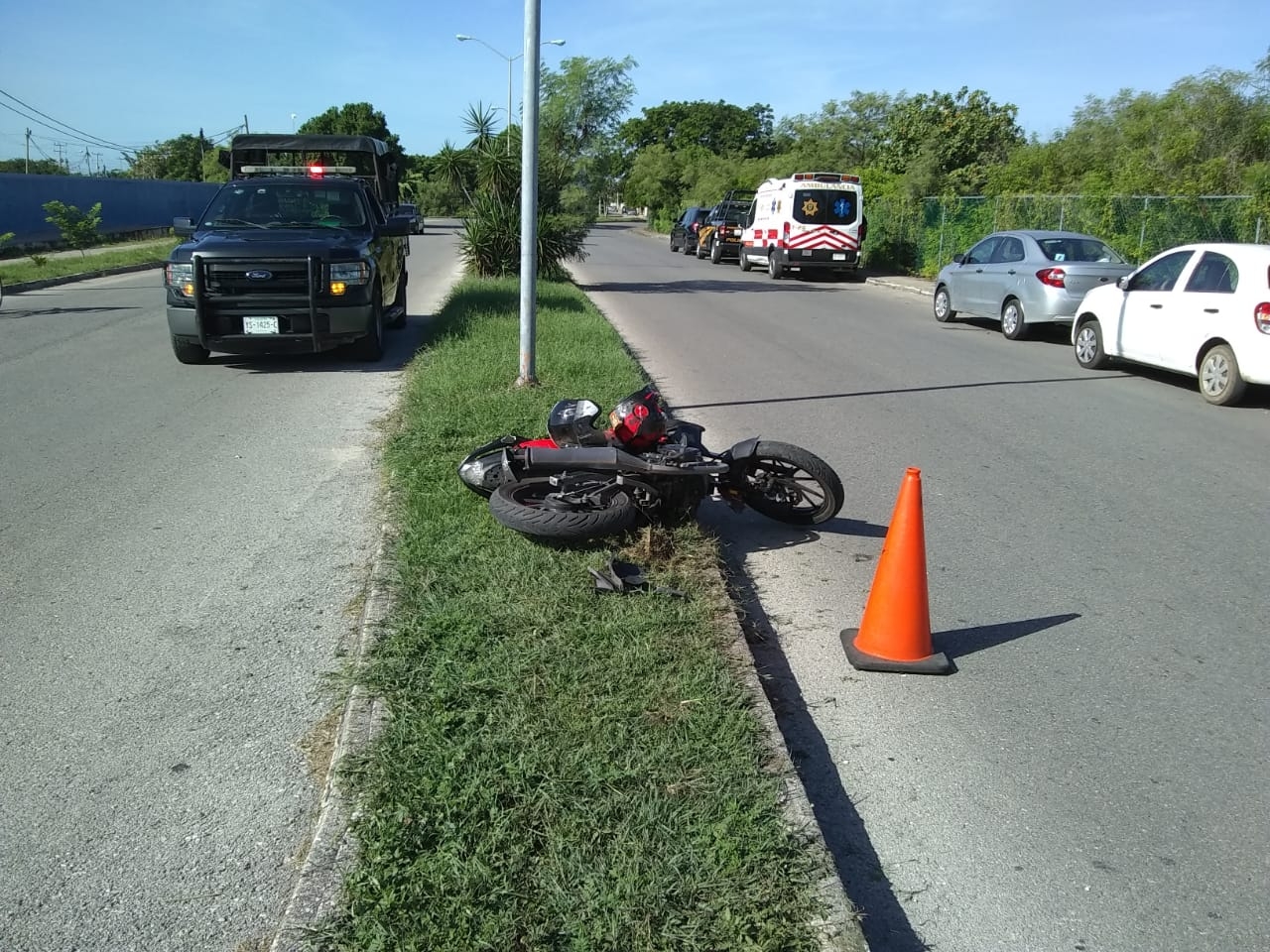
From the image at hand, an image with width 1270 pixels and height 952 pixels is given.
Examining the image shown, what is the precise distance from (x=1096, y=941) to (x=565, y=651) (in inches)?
79.4

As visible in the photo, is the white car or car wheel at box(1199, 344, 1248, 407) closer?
the white car

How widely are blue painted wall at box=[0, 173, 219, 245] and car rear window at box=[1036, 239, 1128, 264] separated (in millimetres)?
25381

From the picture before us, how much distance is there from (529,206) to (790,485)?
4158 millimetres

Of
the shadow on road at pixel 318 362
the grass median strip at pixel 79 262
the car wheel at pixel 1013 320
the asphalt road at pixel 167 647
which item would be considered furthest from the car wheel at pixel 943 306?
the grass median strip at pixel 79 262

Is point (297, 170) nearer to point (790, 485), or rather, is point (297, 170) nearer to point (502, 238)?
point (502, 238)

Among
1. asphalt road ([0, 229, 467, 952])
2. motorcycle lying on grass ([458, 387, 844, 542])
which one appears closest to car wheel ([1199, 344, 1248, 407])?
motorcycle lying on grass ([458, 387, 844, 542])

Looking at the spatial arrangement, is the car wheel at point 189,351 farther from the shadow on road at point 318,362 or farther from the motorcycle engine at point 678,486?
the motorcycle engine at point 678,486

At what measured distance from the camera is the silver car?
14.1m

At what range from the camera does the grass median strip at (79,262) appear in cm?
2041

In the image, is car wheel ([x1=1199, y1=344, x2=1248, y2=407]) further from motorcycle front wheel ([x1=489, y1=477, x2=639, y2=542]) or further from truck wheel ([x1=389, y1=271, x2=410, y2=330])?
truck wheel ([x1=389, y1=271, x2=410, y2=330])

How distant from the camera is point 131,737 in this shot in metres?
3.59

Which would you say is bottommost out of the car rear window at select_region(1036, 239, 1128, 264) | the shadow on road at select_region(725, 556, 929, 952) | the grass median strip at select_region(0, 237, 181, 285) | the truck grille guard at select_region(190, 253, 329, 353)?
the grass median strip at select_region(0, 237, 181, 285)

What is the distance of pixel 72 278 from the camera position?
21.0 m

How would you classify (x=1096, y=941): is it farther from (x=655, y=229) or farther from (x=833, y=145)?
(x=655, y=229)
